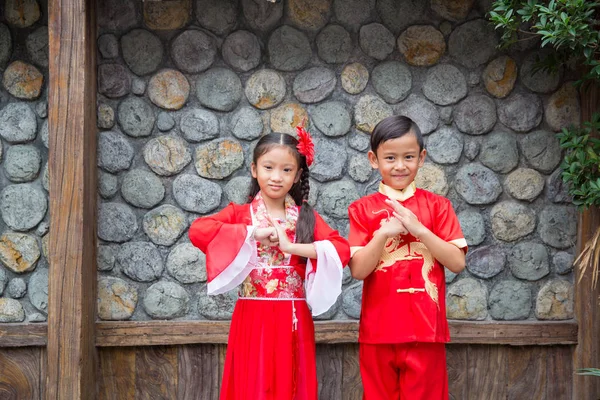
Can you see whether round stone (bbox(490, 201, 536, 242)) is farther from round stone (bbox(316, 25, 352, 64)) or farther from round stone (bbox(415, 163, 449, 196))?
round stone (bbox(316, 25, 352, 64))

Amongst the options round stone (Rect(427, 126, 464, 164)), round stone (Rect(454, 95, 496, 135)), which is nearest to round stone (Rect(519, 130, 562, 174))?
round stone (Rect(454, 95, 496, 135))

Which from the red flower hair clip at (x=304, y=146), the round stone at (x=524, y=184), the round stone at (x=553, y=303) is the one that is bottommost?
the round stone at (x=553, y=303)

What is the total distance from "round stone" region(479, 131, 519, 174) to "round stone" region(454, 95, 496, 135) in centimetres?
7

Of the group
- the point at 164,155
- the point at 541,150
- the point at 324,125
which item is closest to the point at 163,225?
the point at 164,155

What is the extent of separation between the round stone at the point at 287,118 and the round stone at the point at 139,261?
968 mm

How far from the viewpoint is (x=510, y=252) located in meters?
4.66

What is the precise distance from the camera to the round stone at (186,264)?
455cm

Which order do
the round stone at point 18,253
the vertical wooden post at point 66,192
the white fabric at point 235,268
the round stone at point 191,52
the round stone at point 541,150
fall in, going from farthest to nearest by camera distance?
the round stone at point 541,150 < the round stone at point 191,52 < the round stone at point 18,253 < the vertical wooden post at point 66,192 < the white fabric at point 235,268

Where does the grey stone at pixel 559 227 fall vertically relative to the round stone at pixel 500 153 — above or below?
below

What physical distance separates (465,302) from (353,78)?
141cm

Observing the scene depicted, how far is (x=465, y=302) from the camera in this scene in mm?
4617

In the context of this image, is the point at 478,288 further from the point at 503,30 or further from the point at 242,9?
the point at 242,9

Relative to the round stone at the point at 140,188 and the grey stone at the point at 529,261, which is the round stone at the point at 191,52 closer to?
the round stone at the point at 140,188

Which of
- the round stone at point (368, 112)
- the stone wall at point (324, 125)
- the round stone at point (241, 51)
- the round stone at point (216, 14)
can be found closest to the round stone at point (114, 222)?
the stone wall at point (324, 125)
